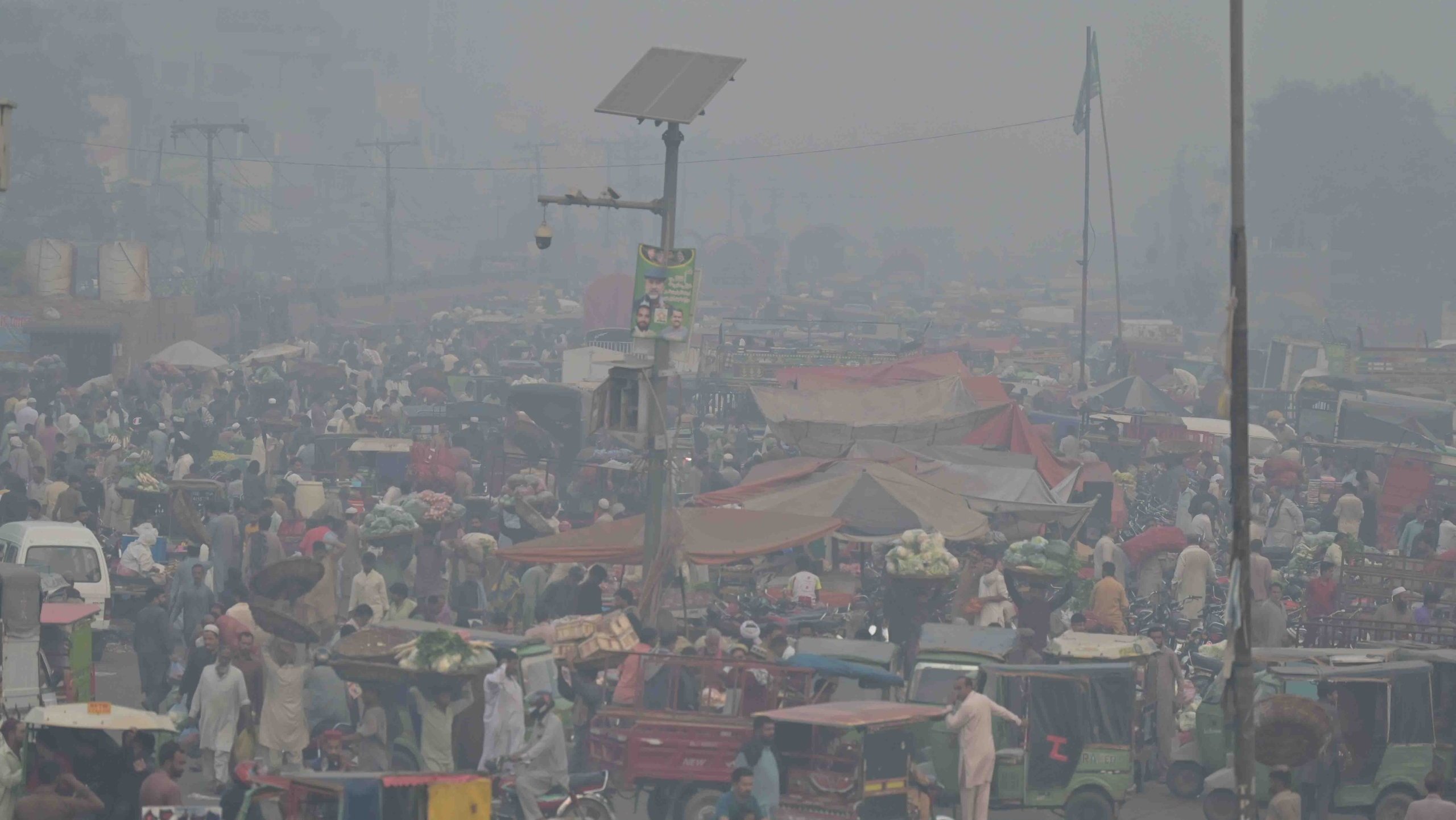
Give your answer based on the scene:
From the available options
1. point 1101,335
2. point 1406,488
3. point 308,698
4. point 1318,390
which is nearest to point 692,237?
point 1101,335

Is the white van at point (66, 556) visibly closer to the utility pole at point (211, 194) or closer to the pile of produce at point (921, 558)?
the pile of produce at point (921, 558)

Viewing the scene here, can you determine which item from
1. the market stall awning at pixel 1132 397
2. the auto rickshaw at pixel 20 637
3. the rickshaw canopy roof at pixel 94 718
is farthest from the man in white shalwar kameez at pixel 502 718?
the market stall awning at pixel 1132 397

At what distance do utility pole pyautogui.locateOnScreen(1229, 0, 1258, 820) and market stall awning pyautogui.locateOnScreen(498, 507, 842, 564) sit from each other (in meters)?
7.26

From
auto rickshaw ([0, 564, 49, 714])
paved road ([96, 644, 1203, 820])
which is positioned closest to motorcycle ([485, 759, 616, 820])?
paved road ([96, 644, 1203, 820])

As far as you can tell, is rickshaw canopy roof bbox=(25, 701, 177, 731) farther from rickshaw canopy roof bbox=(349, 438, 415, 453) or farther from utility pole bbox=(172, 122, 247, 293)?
utility pole bbox=(172, 122, 247, 293)

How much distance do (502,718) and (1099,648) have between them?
14.9 feet

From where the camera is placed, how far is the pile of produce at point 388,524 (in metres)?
18.7

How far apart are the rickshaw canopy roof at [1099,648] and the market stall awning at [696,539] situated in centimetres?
338

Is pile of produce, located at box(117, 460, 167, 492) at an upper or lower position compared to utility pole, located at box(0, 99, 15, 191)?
lower

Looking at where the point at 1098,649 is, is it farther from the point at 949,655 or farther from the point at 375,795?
the point at 375,795

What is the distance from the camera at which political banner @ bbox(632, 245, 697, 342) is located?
51.0ft

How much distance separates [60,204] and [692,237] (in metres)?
60.8

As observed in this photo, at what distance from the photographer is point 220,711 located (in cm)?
1266

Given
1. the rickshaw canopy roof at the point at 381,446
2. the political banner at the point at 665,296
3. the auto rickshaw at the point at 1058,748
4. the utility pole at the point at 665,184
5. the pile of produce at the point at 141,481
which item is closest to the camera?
the auto rickshaw at the point at 1058,748
